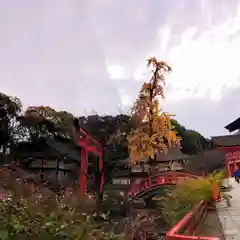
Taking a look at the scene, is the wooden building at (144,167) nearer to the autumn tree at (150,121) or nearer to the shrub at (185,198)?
the autumn tree at (150,121)

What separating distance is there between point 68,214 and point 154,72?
24.9m

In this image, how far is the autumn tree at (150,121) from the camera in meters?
28.5

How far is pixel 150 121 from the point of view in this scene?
95.3 ft

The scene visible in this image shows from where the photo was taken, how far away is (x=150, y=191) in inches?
990

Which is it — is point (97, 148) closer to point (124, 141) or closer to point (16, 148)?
point (124, 141)

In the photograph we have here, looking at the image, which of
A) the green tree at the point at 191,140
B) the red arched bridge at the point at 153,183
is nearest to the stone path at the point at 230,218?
the red arched bridge at the point at 153,183

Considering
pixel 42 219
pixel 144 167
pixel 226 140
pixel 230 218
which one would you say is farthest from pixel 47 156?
pixel 42 219

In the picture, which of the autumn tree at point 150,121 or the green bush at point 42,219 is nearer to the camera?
the green bush at point 42,219

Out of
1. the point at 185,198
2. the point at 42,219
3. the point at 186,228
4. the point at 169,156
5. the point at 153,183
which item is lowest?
the point at 186,228

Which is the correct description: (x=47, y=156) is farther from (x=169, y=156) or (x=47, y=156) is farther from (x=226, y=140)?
(x=226, y=140)

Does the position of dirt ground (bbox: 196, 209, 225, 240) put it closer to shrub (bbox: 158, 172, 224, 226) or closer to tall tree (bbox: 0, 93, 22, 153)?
shrub (bbox: 158, 172, 224, 226)

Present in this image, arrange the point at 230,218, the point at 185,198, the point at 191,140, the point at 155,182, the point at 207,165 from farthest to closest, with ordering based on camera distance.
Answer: the point at 191,140 < the point at 207,165 < the point at 155,182 < the point at 230,218 < the point at 185,198

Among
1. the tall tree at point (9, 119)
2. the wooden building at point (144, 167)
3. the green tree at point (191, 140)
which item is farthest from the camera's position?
the green tree at point (191, 140)

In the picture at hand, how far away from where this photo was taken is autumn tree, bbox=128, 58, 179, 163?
93.5ft
